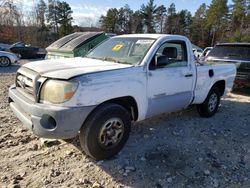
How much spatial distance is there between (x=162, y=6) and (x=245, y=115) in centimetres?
5914

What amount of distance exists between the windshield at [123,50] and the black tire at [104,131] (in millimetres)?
882

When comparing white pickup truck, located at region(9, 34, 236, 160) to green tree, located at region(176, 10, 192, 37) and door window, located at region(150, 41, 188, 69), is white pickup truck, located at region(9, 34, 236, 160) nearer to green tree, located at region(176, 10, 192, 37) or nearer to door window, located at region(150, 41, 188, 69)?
door window, located at region(150, 41, 188, 69)

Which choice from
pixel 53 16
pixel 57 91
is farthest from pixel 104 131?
pixel 53 16

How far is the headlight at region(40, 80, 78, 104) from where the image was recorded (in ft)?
10.7

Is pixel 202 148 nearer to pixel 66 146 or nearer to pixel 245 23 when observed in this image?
pixel 66 146

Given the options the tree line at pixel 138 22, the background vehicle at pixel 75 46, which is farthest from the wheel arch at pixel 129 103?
the tree line at pixel 138 22

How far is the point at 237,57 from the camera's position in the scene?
8.70m

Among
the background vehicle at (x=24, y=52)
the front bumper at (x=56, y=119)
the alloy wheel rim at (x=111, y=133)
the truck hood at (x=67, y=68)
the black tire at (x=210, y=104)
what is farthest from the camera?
the background vehicle at (x=24, y=52)

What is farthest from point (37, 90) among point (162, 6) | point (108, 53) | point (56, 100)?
point (162, 6)

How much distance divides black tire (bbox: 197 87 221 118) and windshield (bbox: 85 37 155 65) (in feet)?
7.10

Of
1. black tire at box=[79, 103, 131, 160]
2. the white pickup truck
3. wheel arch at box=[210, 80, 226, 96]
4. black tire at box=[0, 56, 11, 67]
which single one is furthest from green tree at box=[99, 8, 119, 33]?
black tire at box=[79, 103, 131, 160]

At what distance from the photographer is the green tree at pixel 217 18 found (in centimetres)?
5253

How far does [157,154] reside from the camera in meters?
4.09

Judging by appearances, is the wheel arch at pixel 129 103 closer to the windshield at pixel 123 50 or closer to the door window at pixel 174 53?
the windshield at pixel 123 50
